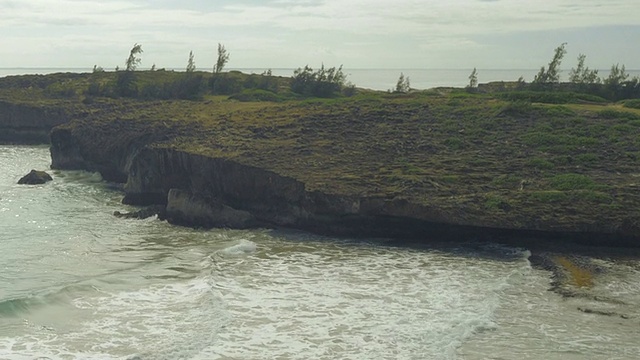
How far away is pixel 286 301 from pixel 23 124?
207 feet

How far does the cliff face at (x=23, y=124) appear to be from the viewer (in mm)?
76562

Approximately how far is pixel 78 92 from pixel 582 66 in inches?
2304

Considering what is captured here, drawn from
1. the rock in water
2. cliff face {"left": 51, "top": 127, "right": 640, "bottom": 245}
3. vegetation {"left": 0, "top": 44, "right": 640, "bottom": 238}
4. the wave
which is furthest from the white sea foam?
the rock in water

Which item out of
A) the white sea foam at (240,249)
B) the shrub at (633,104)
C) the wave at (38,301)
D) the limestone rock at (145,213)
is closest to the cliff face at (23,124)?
the limestone rock at (145,213)

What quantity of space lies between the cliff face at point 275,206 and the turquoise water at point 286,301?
1.10 meters

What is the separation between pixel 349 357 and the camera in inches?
752

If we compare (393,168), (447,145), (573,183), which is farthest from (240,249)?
(573,183)

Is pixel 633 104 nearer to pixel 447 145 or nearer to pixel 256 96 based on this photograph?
pixel 447 145

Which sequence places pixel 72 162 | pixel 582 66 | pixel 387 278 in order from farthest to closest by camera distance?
pixel 582 66 < pixel 72 162 < pixel 387 278

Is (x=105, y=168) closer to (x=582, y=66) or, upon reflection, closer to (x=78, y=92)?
(x=78, y=92)

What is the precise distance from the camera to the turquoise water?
1973 cm

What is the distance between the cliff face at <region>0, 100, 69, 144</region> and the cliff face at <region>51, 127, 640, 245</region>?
35.2m

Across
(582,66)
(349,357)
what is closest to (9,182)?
(349,357)

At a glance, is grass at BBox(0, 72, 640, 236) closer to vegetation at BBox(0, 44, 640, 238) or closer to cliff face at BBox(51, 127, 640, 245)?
vegetation at BBox(0, 44, 640, 238)
